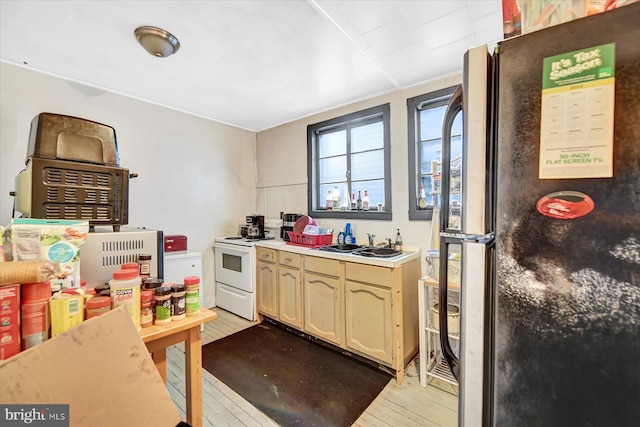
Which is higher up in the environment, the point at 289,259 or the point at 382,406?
the point at 289,259

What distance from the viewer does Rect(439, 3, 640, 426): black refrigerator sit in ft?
1.73

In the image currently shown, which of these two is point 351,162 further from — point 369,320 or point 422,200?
point 369,320

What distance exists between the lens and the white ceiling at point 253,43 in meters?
1.55

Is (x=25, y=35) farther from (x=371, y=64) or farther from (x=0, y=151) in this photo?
(x=371, y=64)

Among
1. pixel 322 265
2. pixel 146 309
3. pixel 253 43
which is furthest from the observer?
pixel 322 265

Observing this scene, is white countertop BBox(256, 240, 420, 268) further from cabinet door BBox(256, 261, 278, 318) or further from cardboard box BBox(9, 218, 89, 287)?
cardboard box BBox(9, 218, 89, 287)

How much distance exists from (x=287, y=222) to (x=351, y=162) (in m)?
1.05

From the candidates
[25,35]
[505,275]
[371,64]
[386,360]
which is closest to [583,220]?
[505,275]

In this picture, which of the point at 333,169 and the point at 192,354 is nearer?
the point at 192,354

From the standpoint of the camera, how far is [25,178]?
1.37 m

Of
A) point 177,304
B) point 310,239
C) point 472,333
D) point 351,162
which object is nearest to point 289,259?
point 310,239

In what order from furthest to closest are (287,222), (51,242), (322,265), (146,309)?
1. (287,222)
2. (322,265)
3. (146,309)
4. (51,242)

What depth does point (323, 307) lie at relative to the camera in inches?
94.7

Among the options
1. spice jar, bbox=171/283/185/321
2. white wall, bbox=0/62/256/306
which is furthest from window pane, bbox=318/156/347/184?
spice jar, bbox=171/283/185/321
